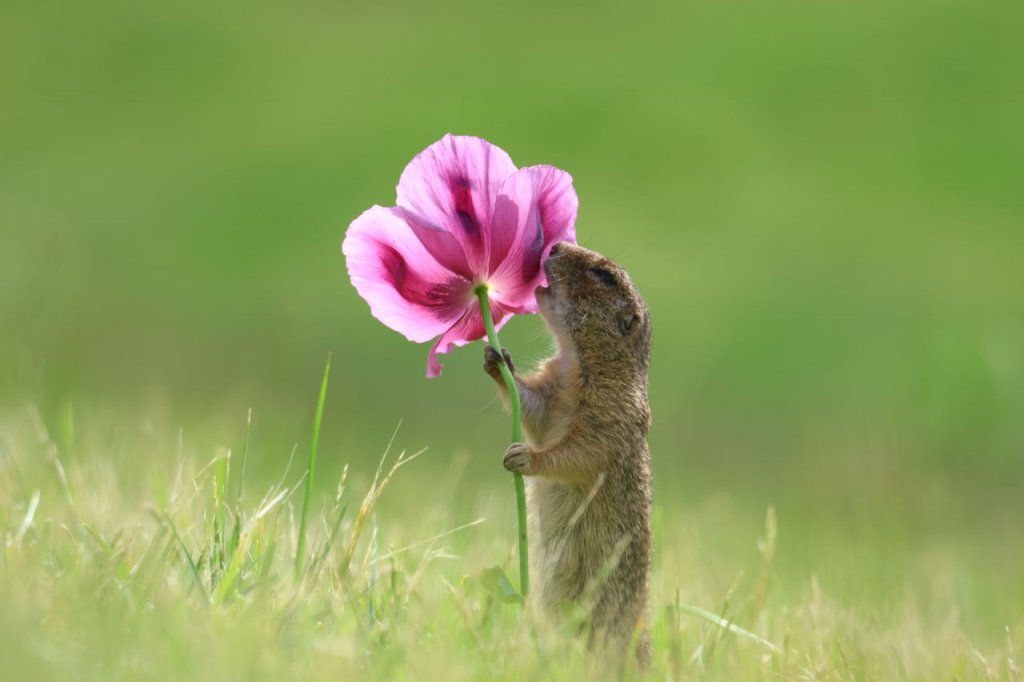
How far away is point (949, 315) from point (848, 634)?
12.9 m

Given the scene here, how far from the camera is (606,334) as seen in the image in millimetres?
4918

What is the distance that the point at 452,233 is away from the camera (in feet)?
12.9

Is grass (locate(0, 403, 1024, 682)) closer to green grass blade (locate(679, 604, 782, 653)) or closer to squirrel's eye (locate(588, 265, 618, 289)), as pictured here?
green grass blade (locate(679, 604, 782, 653))

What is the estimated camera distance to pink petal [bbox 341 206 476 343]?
13.0ft

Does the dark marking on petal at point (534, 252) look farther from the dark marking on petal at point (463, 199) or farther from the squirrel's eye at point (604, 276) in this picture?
the squirrel's eye at point (604, 276)

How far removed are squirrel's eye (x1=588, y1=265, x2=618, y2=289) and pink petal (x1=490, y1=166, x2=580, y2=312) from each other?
772mm

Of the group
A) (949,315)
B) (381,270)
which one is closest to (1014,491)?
(949,315)

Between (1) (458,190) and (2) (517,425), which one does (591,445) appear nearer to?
(2) (517,425)

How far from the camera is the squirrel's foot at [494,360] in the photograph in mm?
4055

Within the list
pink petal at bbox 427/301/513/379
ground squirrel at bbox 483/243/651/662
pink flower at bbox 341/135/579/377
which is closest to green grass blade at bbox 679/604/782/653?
ground squirrel at bbox 483/243/651/662

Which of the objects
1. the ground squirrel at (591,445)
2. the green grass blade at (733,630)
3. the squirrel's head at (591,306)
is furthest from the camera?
the squirrel's head at (591,306)

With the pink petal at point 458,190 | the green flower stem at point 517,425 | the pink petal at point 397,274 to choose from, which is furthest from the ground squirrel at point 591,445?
the pink petal at point 458,190

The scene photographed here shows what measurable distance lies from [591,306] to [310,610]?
1.63 metres

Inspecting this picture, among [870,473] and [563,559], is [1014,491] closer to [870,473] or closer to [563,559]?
[870,473]
